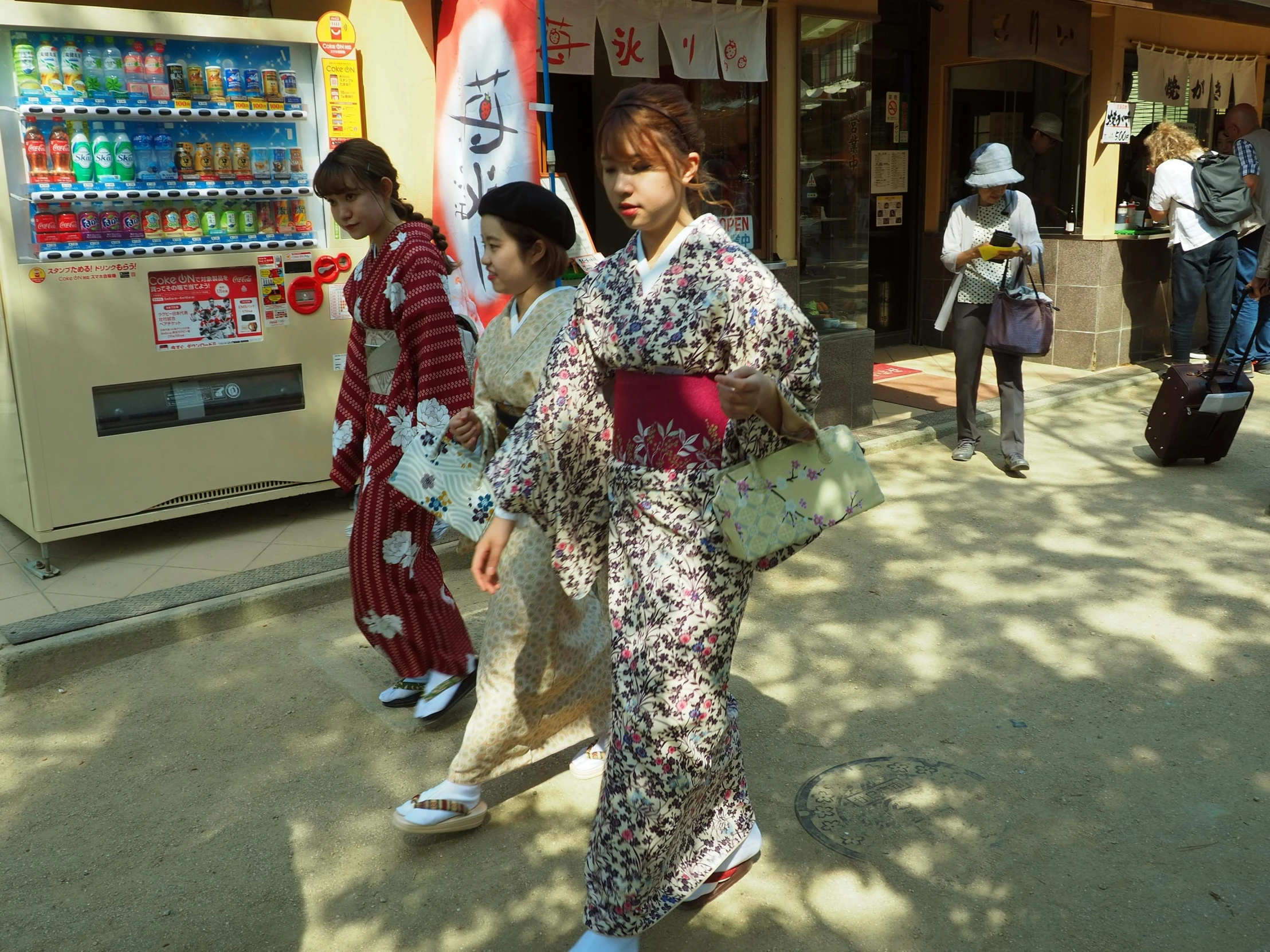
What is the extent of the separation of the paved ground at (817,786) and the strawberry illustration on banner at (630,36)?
127 inches

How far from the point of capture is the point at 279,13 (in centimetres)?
578

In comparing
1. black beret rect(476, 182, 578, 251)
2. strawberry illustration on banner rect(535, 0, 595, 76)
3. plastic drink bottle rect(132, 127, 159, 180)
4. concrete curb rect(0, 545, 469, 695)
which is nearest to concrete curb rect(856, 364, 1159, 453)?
strawberry illustration on banner rect(535, 0, 595, 76)

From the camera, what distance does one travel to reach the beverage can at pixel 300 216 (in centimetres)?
573

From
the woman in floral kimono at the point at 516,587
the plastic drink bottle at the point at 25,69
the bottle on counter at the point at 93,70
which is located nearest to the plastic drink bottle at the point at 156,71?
the bottle on counter at the point at 93,70

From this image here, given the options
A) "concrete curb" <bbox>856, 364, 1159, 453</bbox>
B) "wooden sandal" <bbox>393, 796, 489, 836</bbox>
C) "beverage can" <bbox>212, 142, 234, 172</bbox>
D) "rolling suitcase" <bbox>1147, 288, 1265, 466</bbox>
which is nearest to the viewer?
"wooden sandal" <bbox>393, 796, 489, 836</bbox>

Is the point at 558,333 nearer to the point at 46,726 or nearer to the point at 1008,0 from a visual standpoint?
the point at 46,726

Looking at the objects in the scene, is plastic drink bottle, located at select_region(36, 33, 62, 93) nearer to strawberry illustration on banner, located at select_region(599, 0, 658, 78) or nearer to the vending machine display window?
the vending machine display window

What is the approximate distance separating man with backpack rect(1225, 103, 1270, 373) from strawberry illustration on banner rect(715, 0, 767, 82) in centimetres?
428

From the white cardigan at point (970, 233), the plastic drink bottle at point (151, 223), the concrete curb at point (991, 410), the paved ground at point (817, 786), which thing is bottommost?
the paved ground at point (817, 786)

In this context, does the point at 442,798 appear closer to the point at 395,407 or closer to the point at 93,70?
the point at 395,407

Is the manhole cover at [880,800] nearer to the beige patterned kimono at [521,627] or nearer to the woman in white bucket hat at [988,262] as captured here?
the beige patterned kimono at [521,627]

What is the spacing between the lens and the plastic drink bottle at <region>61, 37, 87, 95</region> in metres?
4.97

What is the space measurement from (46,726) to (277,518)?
2.09 metres

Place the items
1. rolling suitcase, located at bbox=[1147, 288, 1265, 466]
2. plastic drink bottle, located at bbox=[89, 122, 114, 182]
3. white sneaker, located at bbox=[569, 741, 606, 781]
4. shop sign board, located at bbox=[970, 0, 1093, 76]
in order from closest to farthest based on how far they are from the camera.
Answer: white sneaker, located at bbox=[569, 741, 606, 781]
plastic drink bottle, located at bbox=[89, 122, 114, 182]
rolling suitcase, located at bbox=[1147, 288, 1265, 466]
shop sign board, located at bbox=[970, 0, 1093, 76]
